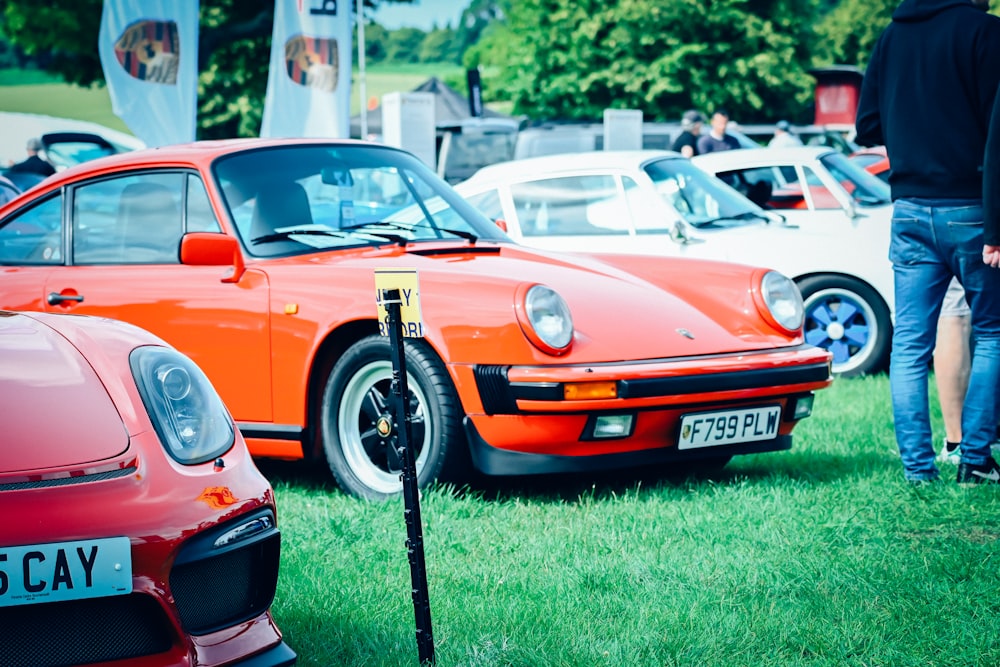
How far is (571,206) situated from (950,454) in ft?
12.3

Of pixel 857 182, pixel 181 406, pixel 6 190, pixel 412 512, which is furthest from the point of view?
pixel 857 182

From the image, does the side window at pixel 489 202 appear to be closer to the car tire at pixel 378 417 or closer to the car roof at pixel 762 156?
the car roof at pixel 762 156

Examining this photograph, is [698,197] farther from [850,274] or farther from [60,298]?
[60,298]

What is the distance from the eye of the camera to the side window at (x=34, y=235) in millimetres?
5180

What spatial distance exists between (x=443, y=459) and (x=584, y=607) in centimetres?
120

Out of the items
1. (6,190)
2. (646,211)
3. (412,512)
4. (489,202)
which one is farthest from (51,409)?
(489,202)

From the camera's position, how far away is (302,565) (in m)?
3.67

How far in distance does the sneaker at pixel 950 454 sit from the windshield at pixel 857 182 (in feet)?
12.5

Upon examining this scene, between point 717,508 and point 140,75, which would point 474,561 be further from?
point 140,75

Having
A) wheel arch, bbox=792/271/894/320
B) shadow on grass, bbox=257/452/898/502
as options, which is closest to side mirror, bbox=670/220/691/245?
wheel arch, bbox=792/271/894/320

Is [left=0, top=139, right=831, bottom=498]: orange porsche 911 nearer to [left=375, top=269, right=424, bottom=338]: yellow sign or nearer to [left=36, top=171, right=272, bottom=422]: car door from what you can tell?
[left=36, top=171, right=272, bottom=422]: car door

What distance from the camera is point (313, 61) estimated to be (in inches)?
490

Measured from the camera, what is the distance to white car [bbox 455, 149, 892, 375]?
26.3 feet

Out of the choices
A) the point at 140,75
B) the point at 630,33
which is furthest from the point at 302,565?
the point at 630,33
